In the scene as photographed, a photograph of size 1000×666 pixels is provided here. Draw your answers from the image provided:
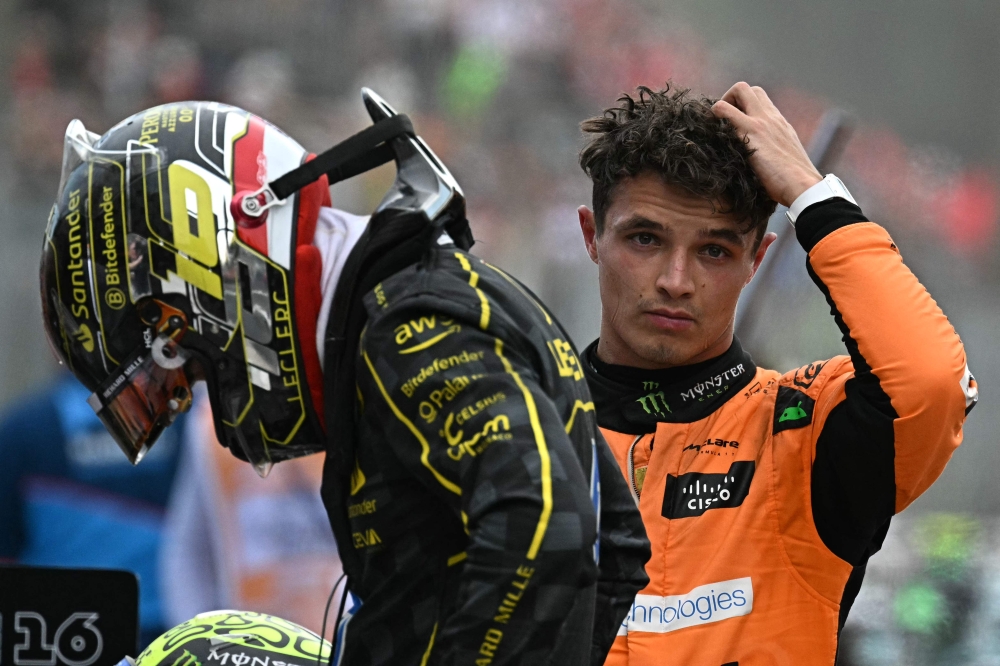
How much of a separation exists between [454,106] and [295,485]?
2.85 m

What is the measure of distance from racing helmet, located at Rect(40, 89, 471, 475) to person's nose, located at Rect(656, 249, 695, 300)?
2.67 feet

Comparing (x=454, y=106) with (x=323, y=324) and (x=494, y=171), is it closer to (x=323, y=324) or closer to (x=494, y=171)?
(x=494, y=171)

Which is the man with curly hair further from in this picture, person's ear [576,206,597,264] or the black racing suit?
the black racing suit

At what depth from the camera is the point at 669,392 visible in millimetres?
2582

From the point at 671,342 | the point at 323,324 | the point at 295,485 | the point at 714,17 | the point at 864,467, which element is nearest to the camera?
the point at 323,324

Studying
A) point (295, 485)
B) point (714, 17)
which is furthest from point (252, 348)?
point (714, 17)

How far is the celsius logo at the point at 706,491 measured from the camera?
2.42 m

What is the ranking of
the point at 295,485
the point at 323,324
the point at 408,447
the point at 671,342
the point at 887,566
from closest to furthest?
the point at 408,447 < the point at 323,324 < the point at 671,342 < the point at 295,485 < the point at 887,566

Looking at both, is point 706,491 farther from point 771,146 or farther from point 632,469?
point 771,146

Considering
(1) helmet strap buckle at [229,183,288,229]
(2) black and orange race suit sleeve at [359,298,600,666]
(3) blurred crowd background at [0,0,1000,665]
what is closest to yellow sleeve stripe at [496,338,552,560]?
(2) black and orange race suit sleeve at [359,298,600,666]

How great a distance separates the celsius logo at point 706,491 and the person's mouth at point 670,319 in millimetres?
287

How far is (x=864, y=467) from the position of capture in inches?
91.3

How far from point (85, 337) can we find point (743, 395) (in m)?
1.34

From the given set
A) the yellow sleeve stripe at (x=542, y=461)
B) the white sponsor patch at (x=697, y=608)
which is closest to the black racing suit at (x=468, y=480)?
the yellow sleeve stripe at (x=542, y=461)
